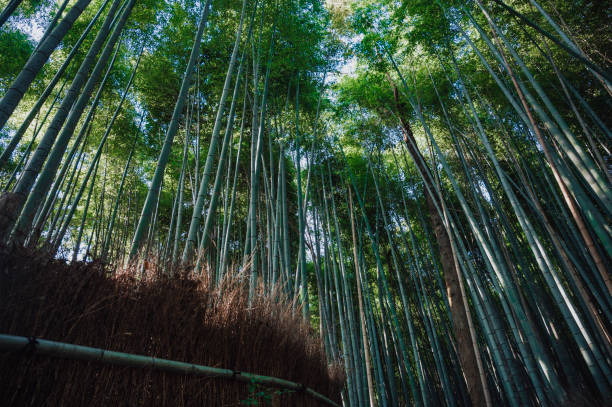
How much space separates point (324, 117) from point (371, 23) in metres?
1.90

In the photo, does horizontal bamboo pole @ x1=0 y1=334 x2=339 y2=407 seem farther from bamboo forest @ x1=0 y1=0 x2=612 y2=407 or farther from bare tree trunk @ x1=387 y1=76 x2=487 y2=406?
bare tree trunk @ x1=387 y1=76 x2=487 y2=406

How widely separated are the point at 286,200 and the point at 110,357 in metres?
3.22

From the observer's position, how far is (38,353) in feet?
2.81

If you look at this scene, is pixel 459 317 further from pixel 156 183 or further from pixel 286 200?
pixel 156 183

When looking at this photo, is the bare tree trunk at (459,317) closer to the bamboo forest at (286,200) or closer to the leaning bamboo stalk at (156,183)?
the bamboo forest at (286,200)

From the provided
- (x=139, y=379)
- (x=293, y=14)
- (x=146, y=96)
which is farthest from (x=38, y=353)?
(x=146, y=96)

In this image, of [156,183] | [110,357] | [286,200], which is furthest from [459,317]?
[110,357]

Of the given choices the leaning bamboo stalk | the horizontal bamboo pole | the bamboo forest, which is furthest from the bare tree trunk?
the horizontal bamboo pole

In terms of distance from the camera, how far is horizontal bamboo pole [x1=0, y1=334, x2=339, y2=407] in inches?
31.7

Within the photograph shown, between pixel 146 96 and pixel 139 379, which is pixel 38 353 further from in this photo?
pixel 146 96

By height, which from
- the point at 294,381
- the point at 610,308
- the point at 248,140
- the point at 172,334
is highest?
the point at 248,140

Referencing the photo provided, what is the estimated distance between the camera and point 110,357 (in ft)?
3.35

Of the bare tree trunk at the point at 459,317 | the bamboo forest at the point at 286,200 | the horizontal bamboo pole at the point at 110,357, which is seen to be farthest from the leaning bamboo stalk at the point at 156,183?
the bare tree trunk at the point at 459,317

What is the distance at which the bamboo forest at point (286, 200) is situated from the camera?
113cm
